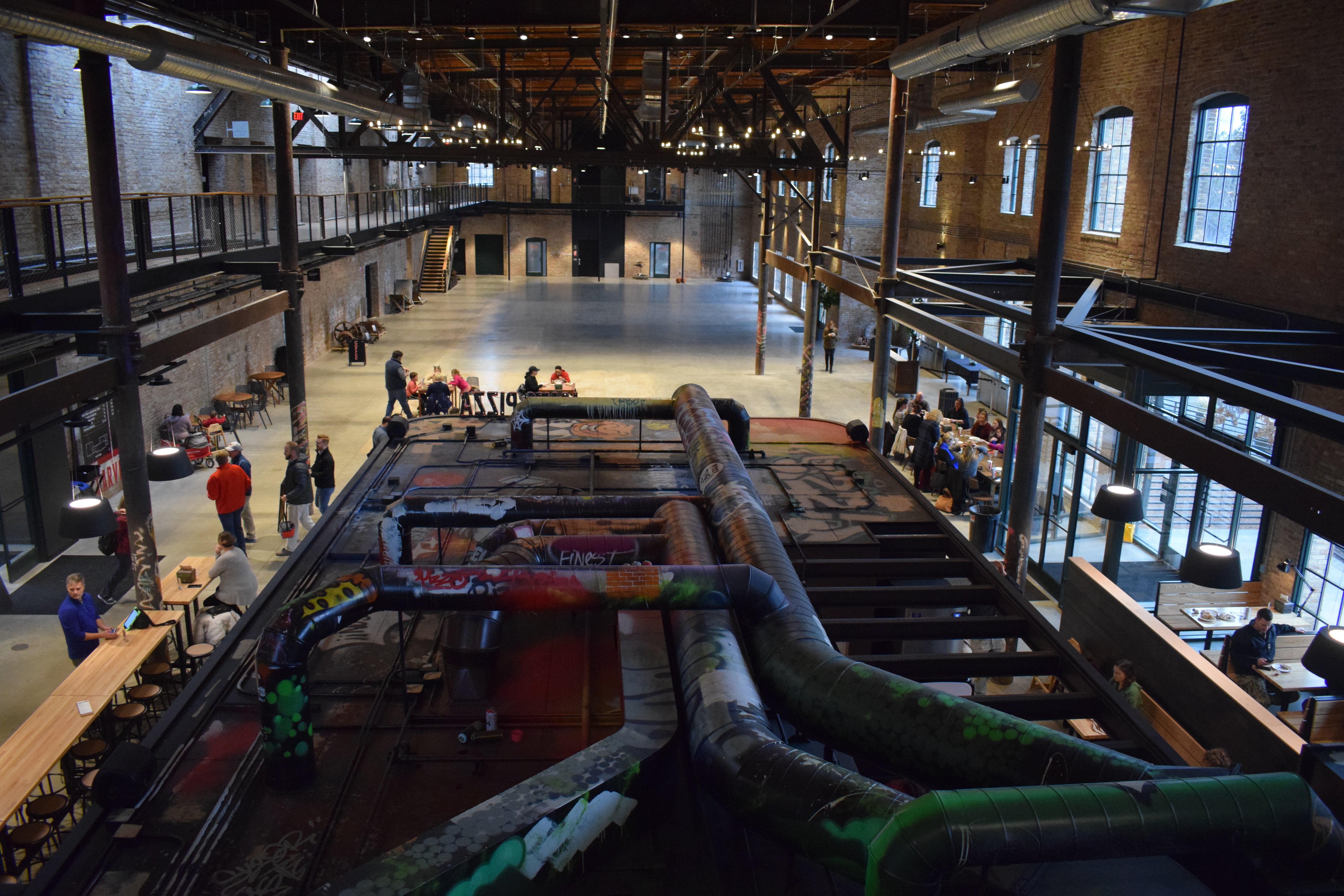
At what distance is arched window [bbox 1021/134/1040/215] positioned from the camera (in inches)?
675

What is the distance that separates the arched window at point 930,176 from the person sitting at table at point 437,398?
495 inches

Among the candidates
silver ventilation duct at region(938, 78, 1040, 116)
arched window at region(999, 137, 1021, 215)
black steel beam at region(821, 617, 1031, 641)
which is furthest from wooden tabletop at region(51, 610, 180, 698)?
arched window at region(999, 137, 1021, 215)

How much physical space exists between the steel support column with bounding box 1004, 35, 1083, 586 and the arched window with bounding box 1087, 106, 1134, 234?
6.49 m

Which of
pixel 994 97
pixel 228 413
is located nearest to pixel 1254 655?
pixel 994 97

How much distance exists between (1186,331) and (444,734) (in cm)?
734

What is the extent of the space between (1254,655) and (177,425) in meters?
14.7

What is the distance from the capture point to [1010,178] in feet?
61.0

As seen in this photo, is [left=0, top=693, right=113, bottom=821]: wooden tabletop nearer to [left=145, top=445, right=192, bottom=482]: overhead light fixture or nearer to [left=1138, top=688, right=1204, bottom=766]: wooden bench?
[left=145, top=445, right=192, bottom=482]: overhead light fixture

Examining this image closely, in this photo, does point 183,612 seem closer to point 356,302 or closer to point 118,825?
point 118,825

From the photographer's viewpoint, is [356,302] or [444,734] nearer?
[444,734]

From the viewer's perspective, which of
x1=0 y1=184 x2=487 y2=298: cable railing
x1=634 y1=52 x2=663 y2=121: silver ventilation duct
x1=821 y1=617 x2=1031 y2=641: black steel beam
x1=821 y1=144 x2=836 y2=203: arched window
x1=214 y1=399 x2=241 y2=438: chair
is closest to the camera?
x1=821 y1=617 x2=1031 y2=641: black steel beam

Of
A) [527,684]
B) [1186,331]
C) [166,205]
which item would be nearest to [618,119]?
[166,205]

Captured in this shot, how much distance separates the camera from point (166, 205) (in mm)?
18047

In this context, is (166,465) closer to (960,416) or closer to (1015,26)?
(1015,26)
